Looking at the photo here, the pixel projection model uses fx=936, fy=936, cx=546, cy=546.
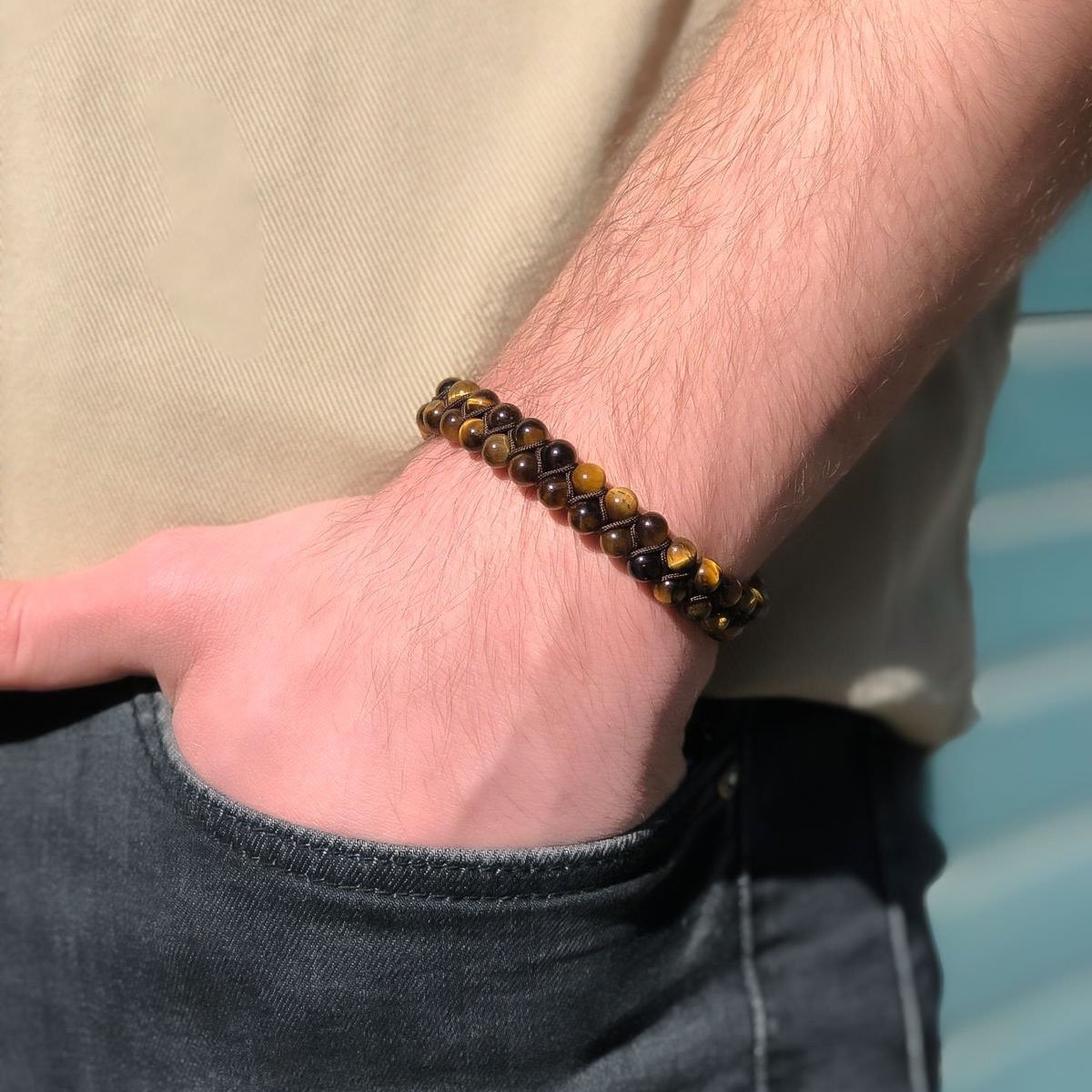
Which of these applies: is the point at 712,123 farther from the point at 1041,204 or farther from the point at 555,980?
the point at 555,980

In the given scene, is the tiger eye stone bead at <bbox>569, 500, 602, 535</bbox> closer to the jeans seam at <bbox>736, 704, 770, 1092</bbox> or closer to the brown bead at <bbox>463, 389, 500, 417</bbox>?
the brown bead at <bbox>463, 389, 500, 417</bbox>

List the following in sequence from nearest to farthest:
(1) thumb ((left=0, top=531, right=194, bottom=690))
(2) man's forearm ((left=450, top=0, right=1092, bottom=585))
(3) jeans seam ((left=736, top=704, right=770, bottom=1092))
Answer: (2) man's forearm ((left=450, top=0, right=1092, bottom=585)) → (1) thumb ((left=0, top=531, right=194, bottom=690)) → (3) jeans seam ((left=736, top=704, right=770, bottom=1092))

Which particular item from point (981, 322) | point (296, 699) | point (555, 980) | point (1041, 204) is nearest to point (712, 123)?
point (1041, 204)

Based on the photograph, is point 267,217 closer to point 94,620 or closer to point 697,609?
point 94,620

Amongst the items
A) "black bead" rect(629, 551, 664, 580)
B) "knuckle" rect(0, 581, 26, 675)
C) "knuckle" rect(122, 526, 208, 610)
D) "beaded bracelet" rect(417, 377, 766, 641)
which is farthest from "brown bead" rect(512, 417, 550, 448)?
"knuckle" rect(0, 581, 26, 675)

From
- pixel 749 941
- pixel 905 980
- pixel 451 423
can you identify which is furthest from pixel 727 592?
pixel 905 980
